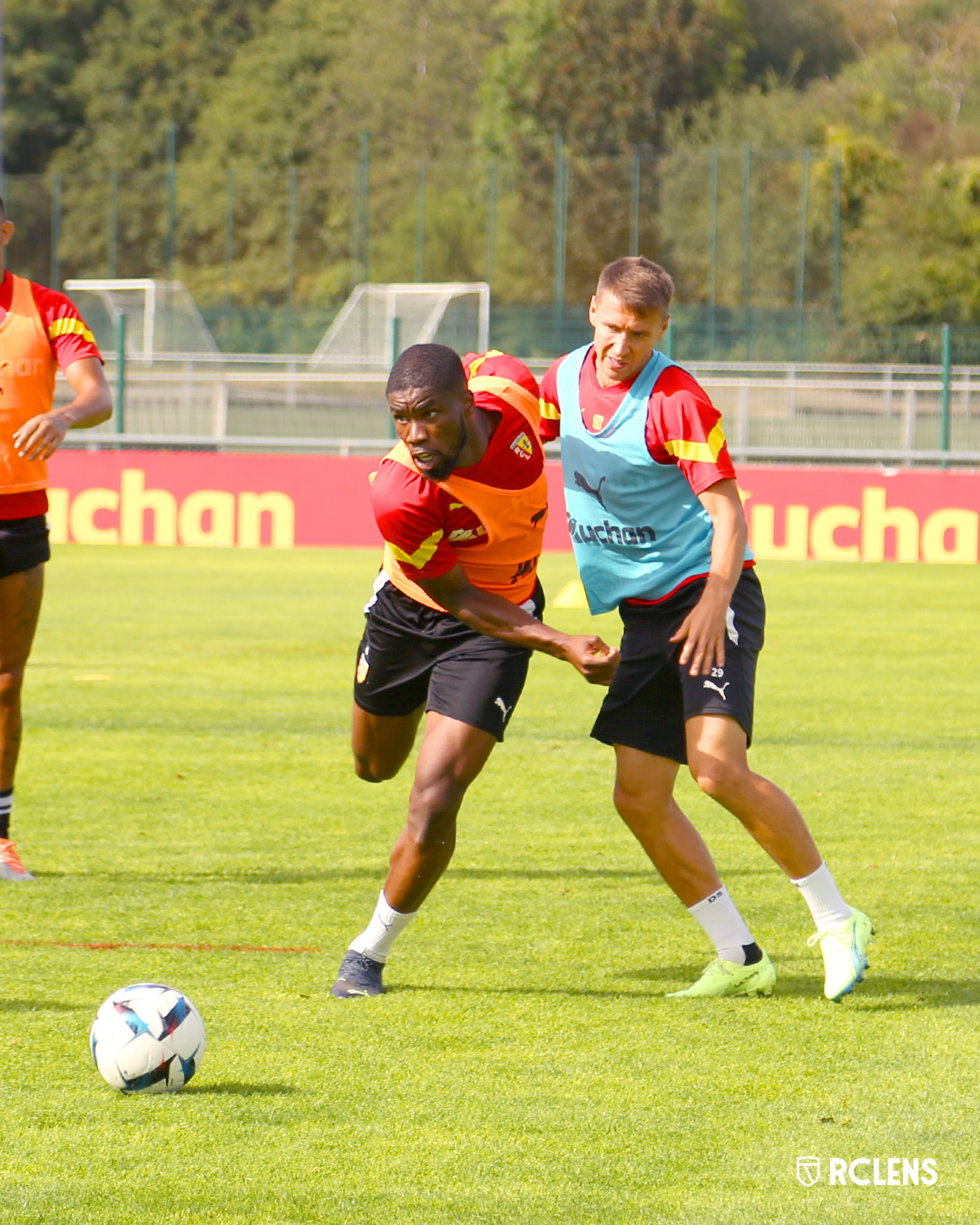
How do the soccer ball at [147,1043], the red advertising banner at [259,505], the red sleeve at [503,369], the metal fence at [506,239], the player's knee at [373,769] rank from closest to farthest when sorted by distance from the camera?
Result: the soccer ball at [147,1043] → the red sleeve at [503,369] → the player's knee at [373,769] → the red advertising banner at [259,505] → the metal fence at [506,239]

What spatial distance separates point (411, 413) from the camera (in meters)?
4.61

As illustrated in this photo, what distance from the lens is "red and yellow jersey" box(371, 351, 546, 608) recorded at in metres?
4.87

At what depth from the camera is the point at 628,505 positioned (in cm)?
496

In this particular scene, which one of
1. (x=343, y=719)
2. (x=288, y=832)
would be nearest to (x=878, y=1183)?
(x=288, y=832)

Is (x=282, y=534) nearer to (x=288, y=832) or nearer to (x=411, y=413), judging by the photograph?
(x=288, y=832)

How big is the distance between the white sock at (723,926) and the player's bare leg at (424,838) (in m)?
0.75

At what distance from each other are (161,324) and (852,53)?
37.2 metres

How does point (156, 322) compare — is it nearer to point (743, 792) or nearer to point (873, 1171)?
point (743, 792)

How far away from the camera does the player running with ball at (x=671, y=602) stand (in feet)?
15.6

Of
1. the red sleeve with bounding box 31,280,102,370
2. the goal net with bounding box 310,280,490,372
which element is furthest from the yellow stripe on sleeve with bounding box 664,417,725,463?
the goal net with bounding box 310,280,490,372

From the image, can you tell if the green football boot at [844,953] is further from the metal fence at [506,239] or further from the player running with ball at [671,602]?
the metal fence at [506,239]

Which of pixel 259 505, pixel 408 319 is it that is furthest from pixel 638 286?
pixel 408 319

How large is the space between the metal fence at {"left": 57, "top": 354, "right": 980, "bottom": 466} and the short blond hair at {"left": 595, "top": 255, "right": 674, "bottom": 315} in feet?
46.3

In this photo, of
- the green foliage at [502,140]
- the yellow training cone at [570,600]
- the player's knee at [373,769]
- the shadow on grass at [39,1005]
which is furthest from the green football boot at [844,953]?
the green foliage at [502,140]
